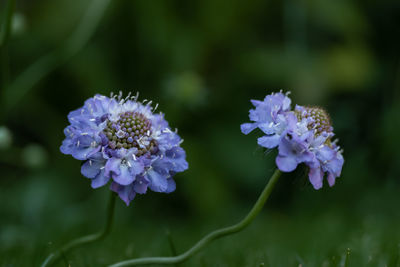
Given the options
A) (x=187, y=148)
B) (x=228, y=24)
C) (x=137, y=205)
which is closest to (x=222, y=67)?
(x=228, y=24)

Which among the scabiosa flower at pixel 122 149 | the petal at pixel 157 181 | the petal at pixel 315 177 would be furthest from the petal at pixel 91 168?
the petal at pixel 315 177

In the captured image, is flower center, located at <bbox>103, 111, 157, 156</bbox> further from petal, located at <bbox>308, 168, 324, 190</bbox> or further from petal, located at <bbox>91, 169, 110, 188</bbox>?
petal, located at <bbox>308, 168, 324, 190</bbox>

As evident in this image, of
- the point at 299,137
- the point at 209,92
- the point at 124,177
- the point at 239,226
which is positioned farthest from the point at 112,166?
the point at 209,92

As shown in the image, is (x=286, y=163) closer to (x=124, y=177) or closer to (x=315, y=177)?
(x=315, y=177)

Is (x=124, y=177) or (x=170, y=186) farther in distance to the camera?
(x=170, y=186)

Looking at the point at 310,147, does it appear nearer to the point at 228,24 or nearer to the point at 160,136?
the point at 160,136

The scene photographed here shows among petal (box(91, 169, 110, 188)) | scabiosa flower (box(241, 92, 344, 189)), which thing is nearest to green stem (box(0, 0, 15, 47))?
petal (box(91, 169, 110, 188))

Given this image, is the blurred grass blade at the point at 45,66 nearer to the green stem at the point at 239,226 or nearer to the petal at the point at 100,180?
the petal at the point at 100,180
